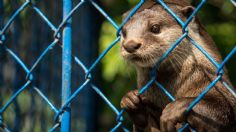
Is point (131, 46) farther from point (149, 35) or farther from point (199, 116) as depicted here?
point (199, 116)

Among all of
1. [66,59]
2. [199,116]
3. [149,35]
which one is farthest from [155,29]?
[199,116]

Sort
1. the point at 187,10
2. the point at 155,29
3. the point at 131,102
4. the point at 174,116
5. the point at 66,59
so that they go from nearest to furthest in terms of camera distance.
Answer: the point at 174,116 → the point at 66,59 → the point at 131,102 → the point at 155,29 → the point at 187,10

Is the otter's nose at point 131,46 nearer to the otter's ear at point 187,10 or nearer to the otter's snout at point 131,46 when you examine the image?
the otter's snout at point 131,46

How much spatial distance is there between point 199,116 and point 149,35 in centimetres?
64

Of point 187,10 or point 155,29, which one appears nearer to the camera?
point 155,29

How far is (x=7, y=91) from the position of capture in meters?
4.27

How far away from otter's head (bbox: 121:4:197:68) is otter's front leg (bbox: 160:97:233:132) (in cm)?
42

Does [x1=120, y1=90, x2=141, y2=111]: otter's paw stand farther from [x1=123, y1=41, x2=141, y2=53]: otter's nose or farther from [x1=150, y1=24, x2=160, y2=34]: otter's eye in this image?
[x1=150, y1=24, x2=160, y2=34]: otter's eye

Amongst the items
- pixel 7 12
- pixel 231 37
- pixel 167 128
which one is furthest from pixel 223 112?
pixel 231 37

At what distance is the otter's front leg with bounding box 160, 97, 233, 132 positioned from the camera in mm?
2551

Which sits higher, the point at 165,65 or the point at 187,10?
the point at 187,10

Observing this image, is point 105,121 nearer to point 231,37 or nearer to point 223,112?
point 231,37

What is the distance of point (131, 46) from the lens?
9.45ft

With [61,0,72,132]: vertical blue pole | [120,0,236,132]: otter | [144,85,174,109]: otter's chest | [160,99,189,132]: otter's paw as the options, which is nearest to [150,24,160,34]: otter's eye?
[120,0,236,132]: otter
